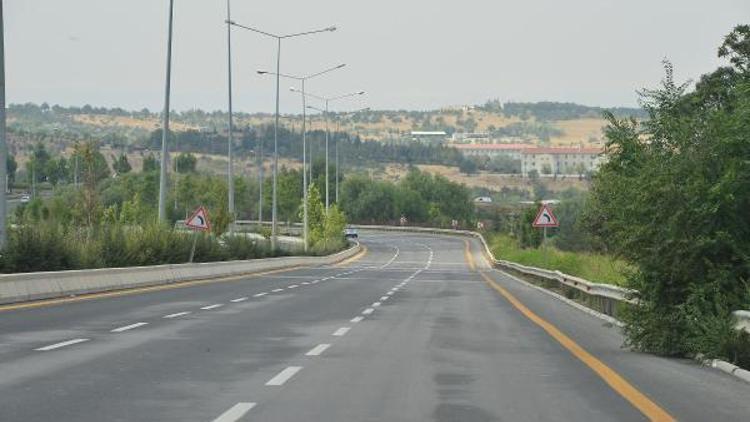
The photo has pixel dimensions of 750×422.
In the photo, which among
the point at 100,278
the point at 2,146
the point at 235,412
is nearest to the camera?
the point at 235,412

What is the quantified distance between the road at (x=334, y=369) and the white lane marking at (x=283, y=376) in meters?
0.02

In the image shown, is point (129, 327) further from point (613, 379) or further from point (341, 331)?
point (613, 379)

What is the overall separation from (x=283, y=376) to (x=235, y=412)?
8.82ft

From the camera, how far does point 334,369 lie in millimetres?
13586

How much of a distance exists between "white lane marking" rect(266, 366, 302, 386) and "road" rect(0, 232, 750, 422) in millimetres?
18

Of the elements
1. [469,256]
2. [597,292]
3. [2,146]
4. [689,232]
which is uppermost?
[2,146]

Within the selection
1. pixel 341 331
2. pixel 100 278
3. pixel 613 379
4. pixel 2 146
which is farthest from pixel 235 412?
pixel 100 278

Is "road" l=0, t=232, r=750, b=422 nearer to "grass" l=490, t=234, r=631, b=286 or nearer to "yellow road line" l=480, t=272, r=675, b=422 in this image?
"yellow road line" l=480, t=272, r=675, b=422

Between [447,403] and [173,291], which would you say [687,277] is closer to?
[447,403]

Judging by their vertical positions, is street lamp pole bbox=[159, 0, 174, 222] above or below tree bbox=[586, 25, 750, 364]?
above

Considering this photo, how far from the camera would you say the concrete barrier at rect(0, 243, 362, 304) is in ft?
88.3

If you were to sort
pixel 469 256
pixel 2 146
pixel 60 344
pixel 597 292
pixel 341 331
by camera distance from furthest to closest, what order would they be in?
pixel 469 256 < pixel 2 146 < pixel 597 292 < pixel 341 331 < pixel 60 344

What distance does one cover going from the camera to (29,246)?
31.9m

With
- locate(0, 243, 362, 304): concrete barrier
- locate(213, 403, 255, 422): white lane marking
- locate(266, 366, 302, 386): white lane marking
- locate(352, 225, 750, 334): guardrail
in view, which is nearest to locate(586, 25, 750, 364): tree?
locate(352, 225, 750, 334): guardrail
